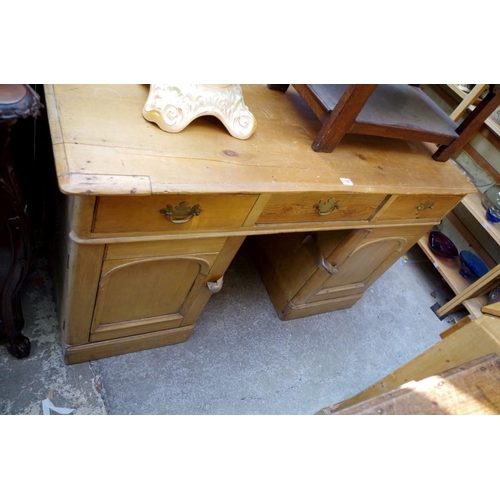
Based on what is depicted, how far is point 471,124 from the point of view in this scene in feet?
4.39

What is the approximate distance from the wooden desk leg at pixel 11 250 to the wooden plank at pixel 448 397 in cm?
81

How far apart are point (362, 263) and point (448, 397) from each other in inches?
45.0

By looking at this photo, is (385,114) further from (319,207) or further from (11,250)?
(11,250)

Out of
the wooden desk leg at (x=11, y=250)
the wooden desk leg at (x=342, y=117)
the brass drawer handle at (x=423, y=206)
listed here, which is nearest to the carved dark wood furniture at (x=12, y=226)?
the wooden desk leg at (x=11, y=250)

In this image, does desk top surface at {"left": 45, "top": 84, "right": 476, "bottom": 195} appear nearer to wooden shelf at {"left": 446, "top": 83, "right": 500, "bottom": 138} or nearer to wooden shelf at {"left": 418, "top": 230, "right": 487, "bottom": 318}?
wooden shelf at {"left": 418, "top": 230, "right": 487, "bottom": 318}

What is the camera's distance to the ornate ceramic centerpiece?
3.00 ft

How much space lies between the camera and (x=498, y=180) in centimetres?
229

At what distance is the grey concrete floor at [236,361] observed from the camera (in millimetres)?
1313

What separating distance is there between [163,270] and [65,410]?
1.92 feet

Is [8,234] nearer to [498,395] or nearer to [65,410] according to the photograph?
[65,410]

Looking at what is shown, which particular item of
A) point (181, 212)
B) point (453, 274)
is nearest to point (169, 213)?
point (181, 212)

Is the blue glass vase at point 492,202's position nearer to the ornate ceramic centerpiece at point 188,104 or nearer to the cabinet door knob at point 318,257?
the cabinet door knob at point 318,257

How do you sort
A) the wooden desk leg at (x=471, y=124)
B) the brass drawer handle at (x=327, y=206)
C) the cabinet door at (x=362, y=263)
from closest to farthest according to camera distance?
the brass drawer handle at (x=327, y=206) → the wooden desk leg at (x=471, y=124) → the cabinet door at (x=362, y=263)

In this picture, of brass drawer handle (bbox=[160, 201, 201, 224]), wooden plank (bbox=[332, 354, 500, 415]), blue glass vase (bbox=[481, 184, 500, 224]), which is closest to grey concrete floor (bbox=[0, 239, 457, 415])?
blue glass vase (bbox=[481, 184, 500, 224])
